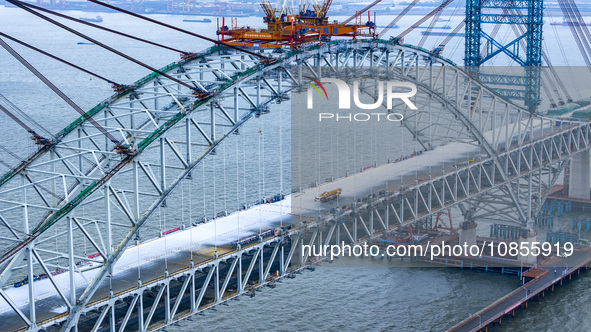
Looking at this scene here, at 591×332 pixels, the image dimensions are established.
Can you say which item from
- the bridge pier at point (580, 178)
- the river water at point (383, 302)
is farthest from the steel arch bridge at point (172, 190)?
the bridge pier at point (580, 178)

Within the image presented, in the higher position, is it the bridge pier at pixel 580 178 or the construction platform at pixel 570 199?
the bridge pier at pixel 580 178

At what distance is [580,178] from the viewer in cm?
11212

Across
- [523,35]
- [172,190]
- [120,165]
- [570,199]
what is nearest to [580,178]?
[570,199]

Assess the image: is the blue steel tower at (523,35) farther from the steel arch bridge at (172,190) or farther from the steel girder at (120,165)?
the steel girder at (120,165)

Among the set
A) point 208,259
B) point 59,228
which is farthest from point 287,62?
point 59,228

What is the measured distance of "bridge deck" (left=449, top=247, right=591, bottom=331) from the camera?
2832 inches

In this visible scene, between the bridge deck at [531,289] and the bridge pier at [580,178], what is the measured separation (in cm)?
2139

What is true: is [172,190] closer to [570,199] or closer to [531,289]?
[531,289]

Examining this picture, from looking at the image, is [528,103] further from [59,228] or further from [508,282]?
[59,228]

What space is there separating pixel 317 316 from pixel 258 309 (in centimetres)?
479

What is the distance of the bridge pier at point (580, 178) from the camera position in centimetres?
11156

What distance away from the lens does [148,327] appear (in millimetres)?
53250

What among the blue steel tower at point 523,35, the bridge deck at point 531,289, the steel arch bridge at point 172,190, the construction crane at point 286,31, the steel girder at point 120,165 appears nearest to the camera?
the steel girder at point 120,165

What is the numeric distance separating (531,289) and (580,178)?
36.1m
